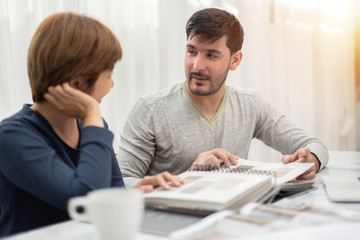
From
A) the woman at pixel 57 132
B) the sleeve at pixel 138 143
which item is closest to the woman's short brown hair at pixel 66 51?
the woman at pixel 57 132

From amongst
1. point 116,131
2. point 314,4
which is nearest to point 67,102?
point 116,131

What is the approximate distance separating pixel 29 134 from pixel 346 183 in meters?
0.80

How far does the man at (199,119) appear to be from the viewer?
145 centimetres

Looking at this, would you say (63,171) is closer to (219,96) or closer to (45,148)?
(45,148)

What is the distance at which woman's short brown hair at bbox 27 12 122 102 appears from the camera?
2.85 feet

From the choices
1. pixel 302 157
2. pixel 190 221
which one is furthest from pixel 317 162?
pixel 190 221

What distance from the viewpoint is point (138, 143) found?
1.42 metres

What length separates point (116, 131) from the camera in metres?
2.07

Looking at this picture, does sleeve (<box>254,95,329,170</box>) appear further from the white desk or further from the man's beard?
the white desk

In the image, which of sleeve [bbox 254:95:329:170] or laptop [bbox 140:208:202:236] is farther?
sleeve [bbox 254:95:329:170]

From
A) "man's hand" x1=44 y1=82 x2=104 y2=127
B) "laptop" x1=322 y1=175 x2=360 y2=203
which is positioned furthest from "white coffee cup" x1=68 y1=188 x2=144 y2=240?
"laptop" x1=322 y1=175 x2=360 y2=203

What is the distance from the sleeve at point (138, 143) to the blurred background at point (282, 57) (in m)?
0.64

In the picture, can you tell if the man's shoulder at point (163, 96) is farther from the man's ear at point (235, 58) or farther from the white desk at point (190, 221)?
the white desk at point (190, 221)

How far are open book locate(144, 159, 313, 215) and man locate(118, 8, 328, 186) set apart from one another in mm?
525
